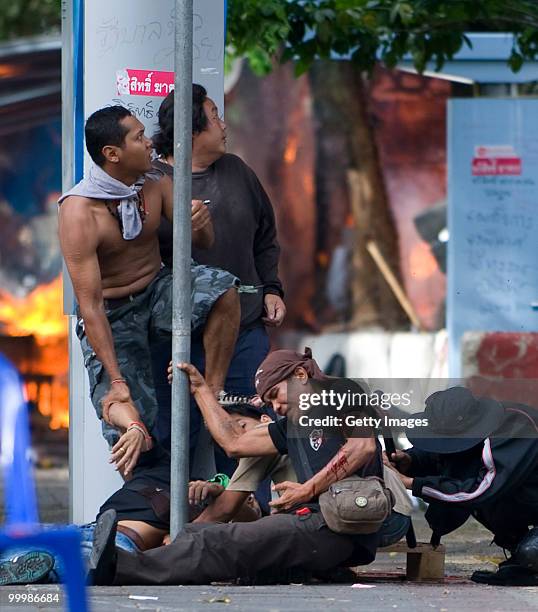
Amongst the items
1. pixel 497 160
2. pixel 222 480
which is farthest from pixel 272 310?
pixel 497 160

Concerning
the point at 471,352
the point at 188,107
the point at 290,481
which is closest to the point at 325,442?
the point at 290,481

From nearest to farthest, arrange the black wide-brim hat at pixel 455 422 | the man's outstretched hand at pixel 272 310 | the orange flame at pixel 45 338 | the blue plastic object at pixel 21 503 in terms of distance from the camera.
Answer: the blue plastic object at pixel 21 503 → the black wide-brim hat at pixel 455 422 → the man's outstretched hand at pixel 272 310 → the orange flame at pixel 45 338

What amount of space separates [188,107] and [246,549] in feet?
5.50

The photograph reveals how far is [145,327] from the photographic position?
6.34 m

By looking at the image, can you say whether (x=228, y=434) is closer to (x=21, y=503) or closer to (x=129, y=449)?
(x=129, y=449)

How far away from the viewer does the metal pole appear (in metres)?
5.67

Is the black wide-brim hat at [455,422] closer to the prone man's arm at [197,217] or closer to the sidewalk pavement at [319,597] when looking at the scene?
the sidewalk pavement at [319,597]

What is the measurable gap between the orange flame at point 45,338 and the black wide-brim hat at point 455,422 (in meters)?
5.77

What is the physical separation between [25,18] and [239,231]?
725 cm

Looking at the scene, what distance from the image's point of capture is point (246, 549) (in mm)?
5637

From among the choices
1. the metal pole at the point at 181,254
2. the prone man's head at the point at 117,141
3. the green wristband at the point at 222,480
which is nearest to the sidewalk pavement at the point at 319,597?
the metal pole at the point at 181,254

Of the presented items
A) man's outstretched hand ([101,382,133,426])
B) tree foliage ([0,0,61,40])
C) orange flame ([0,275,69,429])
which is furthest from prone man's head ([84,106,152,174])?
tree foliage ([0,0,61,40])

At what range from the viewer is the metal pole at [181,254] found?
5.67 m

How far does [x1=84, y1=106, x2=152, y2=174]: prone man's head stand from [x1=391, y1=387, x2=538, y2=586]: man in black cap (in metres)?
1.56
